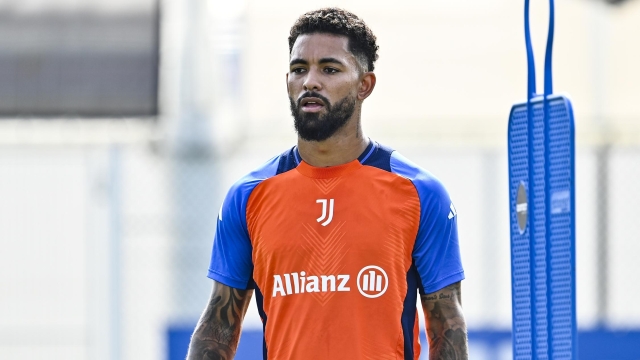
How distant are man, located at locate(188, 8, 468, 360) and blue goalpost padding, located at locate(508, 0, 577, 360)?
0.22 m

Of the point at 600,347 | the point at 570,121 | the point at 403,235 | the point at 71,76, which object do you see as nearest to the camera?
the point at 570,121

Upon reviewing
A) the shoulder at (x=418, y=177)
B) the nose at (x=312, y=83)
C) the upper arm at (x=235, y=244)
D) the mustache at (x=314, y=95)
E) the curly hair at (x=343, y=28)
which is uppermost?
the curly hair at (x=343, y=28)

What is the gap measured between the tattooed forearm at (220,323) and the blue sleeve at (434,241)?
0.53 meters

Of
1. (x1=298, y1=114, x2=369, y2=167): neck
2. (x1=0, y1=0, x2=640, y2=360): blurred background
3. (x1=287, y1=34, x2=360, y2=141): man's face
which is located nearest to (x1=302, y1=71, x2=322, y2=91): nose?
(x1=287, y1=34, x2=360, y2=141): man's face

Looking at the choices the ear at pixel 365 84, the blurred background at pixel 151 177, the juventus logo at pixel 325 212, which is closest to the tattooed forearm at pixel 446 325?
the juventus logo at pixel 325 212

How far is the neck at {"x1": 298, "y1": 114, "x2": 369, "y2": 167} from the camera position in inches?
127

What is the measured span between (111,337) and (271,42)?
120 inches

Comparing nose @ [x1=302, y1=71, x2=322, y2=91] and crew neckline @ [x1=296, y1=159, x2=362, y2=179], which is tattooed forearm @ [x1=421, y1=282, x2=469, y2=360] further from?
nose @ [x1=302, y1=71, x2=322, y2=91]

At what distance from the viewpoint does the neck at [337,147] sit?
3232mm

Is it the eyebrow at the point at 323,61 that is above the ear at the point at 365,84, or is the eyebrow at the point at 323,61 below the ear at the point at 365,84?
above

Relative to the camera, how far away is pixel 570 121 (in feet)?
9.06

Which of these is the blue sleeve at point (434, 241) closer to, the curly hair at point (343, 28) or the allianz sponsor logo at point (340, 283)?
the allianz sponsor logo at point (340, 283)

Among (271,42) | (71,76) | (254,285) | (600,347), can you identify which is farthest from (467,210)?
(254,285)

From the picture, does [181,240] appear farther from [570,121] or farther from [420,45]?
[570,121]
